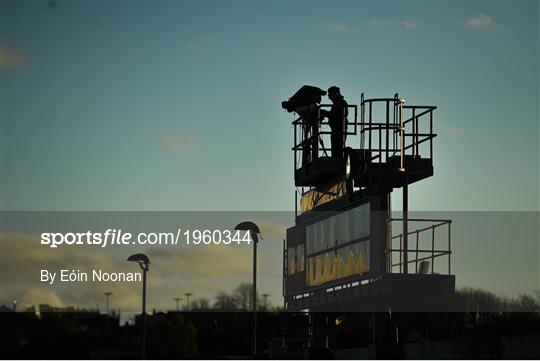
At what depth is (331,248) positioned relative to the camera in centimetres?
3938

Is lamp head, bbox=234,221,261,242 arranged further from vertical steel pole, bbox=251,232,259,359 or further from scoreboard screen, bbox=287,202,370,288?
scoreboard screen, bbox=287,202,370,288

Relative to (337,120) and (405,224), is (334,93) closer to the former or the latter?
(337,120)

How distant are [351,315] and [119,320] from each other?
442 inches

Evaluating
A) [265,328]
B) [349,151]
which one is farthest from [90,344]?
[265,328]

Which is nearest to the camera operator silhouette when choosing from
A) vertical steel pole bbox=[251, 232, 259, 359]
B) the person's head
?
the person's head

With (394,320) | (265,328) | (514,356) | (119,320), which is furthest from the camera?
(265,328)

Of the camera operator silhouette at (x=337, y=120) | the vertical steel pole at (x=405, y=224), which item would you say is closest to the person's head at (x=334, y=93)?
the camera operator silhouette at (x=337, y=120)

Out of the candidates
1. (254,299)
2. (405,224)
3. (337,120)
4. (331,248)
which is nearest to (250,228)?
(254,299)

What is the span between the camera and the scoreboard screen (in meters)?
36.4

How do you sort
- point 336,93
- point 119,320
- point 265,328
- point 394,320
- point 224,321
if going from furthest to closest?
1. point 265,328
2. point 224,321
3. point 119,320
4. point 336,93
5. point 394,320

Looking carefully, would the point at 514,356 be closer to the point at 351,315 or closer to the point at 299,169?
the point at 351,315

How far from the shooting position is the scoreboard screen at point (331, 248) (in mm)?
36375

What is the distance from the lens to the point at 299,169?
42656mm

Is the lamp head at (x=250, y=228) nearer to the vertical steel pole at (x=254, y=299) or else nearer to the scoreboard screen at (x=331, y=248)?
the vertical steel pole at (x=254, y=299)
